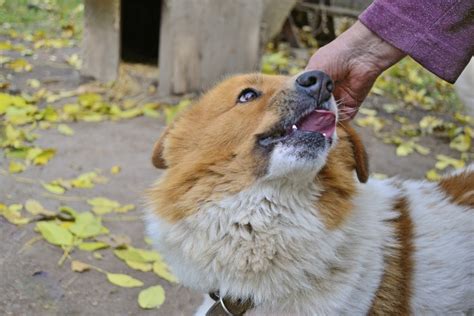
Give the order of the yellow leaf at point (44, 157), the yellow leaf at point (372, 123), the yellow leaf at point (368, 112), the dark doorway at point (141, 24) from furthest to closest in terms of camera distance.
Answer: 1. the dark doorway at point (141, 24)
2. the yellow leaf at point (368, 112)
3. the yellow leaf at point (372, 123)
4. the yellow leaf at point (44, 157)

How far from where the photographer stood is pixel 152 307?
2760 millimetres

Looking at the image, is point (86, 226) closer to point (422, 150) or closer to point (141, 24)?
point (422, 150)

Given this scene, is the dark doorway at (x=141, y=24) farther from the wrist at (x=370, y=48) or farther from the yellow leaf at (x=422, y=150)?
the wrist at (x=370, y=48)

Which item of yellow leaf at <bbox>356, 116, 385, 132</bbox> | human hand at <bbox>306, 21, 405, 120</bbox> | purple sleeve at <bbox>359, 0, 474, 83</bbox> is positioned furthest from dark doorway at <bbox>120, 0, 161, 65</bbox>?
purple sleeve at <bbox>359, 0, 474, 83</bbox>

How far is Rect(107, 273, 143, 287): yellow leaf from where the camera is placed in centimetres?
287

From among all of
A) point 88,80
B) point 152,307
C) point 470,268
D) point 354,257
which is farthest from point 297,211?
point 88,80

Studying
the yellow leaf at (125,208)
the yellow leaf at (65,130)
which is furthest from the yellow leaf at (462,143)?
the yellow leaf at (65,130)

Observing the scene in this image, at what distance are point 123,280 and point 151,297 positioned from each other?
184mm

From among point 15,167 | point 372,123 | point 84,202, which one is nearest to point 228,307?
point 84,202

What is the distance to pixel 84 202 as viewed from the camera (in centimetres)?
355

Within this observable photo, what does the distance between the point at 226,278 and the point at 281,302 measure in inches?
7.8

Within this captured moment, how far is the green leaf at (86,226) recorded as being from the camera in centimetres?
318

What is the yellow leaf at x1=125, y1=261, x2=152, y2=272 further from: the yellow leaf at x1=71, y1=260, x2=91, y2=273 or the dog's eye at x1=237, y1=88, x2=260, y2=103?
the dog's eye at x1=237, y1=88, x2=260, y2=103

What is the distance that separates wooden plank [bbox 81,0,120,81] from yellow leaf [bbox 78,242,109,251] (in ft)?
8.25
